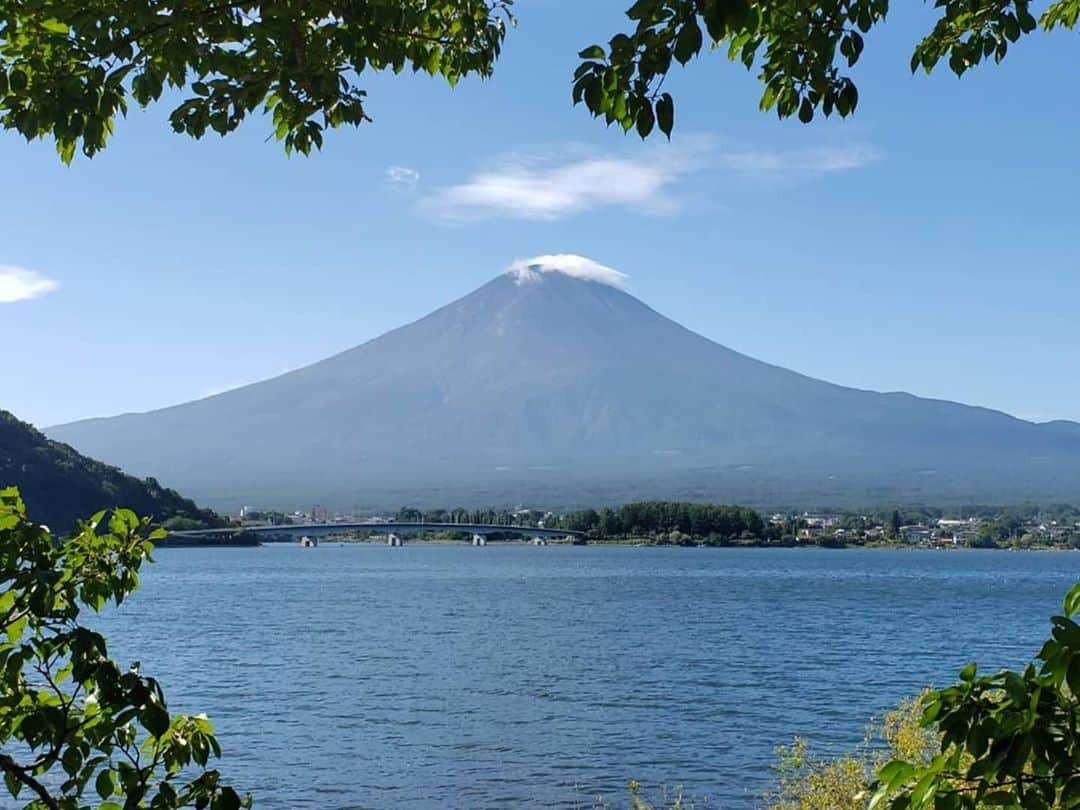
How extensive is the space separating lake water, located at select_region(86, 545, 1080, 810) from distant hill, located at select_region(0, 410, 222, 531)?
8.88 metres

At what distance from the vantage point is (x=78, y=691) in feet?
10.5

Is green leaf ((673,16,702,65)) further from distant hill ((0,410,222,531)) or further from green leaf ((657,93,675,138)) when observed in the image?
distant hill ((0,410,222,531))

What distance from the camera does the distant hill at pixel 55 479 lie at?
66.5 m

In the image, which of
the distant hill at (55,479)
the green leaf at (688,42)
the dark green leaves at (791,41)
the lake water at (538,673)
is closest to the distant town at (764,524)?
the distant hill at (55,479)

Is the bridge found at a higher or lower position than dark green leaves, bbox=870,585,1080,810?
lower

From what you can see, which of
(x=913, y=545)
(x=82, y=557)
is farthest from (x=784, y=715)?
(x=913, y=545)

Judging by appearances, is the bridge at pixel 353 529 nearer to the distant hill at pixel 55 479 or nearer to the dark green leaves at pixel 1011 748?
the distant hill at pixel 55 479

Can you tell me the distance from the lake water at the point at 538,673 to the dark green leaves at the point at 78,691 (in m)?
12.6

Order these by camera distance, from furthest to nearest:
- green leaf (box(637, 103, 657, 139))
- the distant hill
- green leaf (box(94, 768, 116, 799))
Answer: the distant hill, green leaf (box(94, 768, 116, 799)), green leaf (box(637, 103, 657, 139))

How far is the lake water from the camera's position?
682 inches

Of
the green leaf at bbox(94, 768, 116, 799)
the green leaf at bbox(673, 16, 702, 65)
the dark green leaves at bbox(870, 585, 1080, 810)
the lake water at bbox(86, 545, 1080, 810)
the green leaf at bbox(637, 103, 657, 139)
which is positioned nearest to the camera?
the dark green leaves at bbox(870, 585, 1080, 810)

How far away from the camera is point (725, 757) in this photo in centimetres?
1816

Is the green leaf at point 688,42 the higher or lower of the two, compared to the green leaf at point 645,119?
higher

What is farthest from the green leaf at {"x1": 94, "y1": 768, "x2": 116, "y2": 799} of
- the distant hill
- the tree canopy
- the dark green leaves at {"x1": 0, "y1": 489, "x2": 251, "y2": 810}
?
the distant hill
